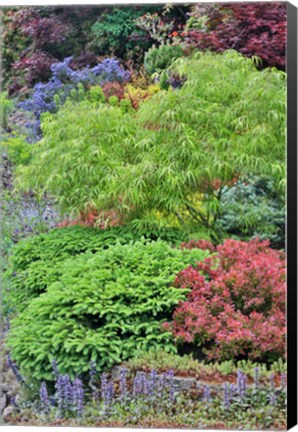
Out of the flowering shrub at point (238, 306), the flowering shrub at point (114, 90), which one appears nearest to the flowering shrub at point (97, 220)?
the flowering shrub at point (238, 306)

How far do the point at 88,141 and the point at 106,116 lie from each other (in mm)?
279

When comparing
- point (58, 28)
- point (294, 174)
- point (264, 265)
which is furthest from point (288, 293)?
point (58, 28)

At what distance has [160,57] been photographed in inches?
341

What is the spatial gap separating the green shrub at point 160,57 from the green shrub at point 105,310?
5.14 ft

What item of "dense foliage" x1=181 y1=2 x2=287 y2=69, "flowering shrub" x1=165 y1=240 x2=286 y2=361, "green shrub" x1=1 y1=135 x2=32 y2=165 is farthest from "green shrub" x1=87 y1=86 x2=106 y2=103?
"flowering shrub" x1=165 y1=240 x2=286 y2=361

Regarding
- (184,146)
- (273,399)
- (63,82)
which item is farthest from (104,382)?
(63,82)

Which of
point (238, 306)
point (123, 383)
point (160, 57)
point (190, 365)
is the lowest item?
point (123, 383)

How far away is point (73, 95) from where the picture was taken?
886 centimetres

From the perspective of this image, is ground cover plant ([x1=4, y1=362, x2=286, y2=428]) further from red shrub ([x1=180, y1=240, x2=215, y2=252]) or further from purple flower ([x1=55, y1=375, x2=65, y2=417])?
red shrub ([x1=180, y1=240, x2=215, y2=252])

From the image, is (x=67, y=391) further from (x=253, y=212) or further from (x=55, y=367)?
(x=253, y=212)

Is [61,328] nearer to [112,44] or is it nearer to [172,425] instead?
[172,425]

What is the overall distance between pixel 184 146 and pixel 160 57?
34.0 inches

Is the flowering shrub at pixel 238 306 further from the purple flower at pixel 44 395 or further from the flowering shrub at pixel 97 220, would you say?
the purple flower at pixel 44 395

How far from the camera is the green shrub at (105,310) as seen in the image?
27.1 ft
